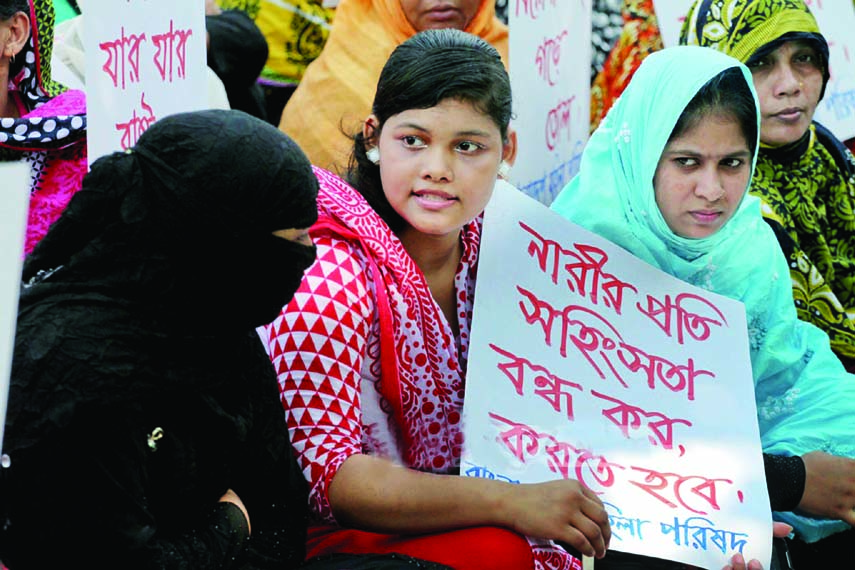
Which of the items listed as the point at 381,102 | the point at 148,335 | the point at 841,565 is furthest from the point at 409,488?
the point at 841,565

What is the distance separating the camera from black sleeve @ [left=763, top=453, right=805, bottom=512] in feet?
10.0

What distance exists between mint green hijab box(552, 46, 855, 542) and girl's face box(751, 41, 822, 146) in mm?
728

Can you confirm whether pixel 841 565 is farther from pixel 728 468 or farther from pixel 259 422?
pixel 259 422

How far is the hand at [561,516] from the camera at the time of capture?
2.60m

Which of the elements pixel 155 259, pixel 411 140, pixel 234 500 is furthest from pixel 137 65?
pixel 234 500

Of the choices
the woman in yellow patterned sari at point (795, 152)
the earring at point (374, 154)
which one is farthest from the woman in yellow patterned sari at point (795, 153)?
the earring at point (374, 154)

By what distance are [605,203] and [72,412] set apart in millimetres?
1580

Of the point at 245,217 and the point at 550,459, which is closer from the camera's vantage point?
the point at 245,217

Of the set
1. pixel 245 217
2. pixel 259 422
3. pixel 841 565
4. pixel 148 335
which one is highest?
pixel 245 217

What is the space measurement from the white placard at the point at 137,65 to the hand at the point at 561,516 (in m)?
1.17

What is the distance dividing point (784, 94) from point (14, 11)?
7.17 ft

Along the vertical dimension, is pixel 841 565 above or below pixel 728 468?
below

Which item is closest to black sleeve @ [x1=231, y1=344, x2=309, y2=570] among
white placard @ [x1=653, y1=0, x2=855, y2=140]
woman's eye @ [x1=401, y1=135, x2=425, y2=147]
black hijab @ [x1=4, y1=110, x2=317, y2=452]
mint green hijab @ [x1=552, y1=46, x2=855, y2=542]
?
black hijab @ [x1=4, y1=110, x2=317, y2=452]

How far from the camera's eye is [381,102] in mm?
2934
